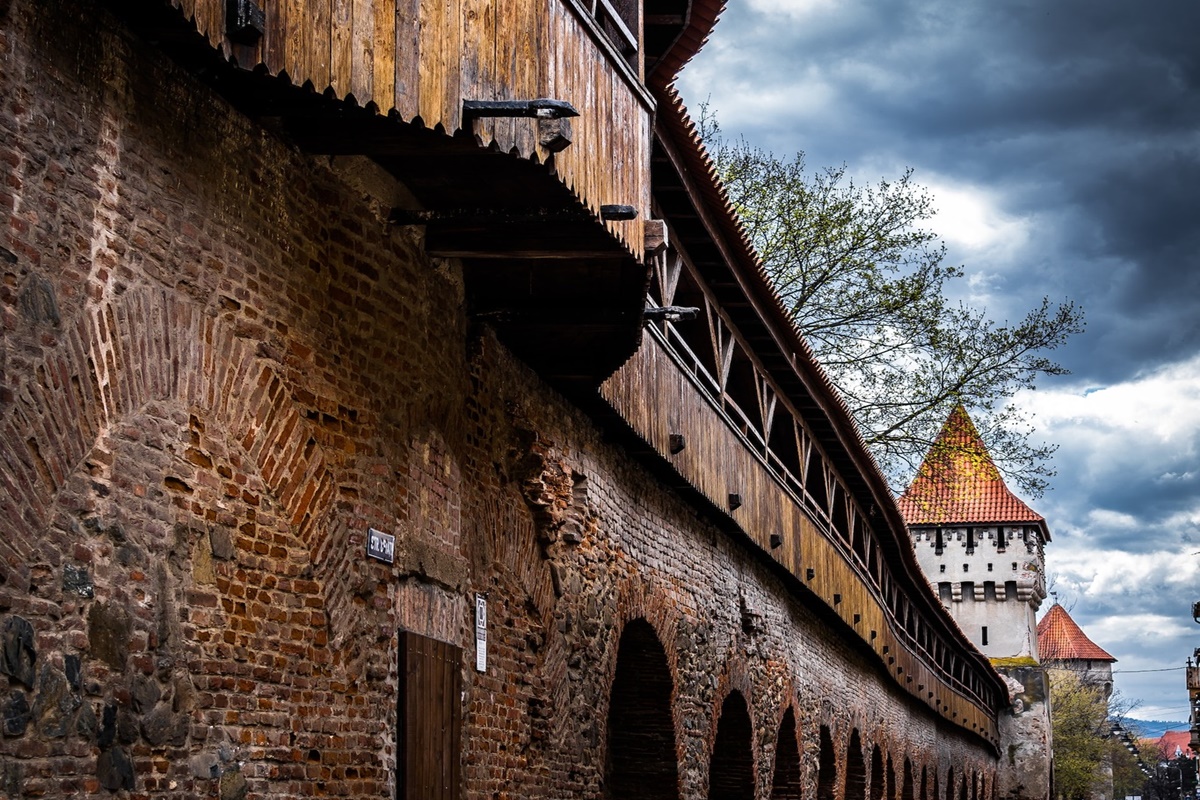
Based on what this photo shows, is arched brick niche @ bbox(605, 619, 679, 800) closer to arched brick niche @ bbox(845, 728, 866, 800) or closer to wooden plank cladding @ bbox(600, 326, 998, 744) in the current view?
wooden plank cladding @ bbox(600, 326, 998, 744)

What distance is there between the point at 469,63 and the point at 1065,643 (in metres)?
80.5

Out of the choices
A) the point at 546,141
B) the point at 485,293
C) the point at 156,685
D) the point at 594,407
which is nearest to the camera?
the point at 156,685

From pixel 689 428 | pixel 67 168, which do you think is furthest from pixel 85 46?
pixel 689 428

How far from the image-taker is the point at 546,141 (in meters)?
6.98

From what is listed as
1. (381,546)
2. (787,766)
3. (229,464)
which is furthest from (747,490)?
(229,464)

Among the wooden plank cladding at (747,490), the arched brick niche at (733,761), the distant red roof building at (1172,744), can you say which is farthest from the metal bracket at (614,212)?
the distant red roof building at (1172,744)

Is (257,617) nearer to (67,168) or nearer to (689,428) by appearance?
(67,168)

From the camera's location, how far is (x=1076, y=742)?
64562 mm

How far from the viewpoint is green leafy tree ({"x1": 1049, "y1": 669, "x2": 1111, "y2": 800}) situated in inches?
2494

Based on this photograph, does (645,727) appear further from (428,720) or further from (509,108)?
(509,108)

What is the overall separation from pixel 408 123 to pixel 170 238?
3.81 feet

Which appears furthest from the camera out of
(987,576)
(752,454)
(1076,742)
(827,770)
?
(1076,742)

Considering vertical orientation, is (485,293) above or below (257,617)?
above

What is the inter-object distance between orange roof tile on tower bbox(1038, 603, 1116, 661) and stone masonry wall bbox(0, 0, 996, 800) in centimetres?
7569
